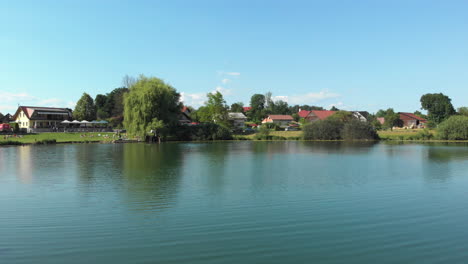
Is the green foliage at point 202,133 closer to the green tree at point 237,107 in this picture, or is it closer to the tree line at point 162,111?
the tree line at point 162,111

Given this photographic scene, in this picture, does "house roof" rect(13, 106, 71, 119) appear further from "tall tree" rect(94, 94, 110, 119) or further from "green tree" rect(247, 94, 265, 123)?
"green tree" rect(247, 94, 265, 123)

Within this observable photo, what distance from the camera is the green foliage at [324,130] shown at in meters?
79.5

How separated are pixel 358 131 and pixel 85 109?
75399mm

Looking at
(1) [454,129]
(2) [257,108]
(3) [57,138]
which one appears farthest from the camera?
(2) [257,108]

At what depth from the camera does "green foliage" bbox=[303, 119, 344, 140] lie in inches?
3130

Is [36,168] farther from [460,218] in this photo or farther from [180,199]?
[460,218]

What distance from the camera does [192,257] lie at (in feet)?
31.7

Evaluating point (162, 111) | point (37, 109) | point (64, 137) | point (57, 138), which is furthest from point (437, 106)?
point (37, 109)

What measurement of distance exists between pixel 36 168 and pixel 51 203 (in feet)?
47.4

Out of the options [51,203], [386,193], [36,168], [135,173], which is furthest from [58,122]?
[386,193]

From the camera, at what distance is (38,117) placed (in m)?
88.2

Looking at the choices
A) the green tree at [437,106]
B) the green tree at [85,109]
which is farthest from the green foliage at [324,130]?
the green tree at [85,109]

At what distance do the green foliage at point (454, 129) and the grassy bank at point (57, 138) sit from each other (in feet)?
217

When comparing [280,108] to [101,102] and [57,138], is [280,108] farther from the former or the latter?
[57,138]
